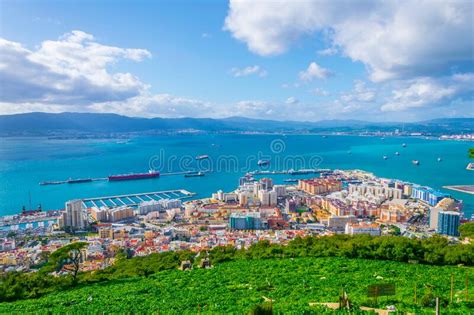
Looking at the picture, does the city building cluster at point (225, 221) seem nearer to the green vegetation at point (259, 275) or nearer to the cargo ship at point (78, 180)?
the green vegetation at point (259, 275)

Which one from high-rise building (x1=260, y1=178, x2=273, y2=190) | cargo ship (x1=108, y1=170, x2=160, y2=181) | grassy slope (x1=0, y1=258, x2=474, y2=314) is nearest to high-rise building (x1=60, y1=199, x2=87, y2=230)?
grassy slope (x1=0, y1=258, x2=474, y2=314)

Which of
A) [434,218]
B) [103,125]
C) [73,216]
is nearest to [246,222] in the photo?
[73,216]

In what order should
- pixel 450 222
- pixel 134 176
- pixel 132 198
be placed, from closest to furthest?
pixel 450 222 < pixel 132 198 < pixel 134 176

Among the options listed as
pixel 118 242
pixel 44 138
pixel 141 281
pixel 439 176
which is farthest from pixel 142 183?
pixel 44 138

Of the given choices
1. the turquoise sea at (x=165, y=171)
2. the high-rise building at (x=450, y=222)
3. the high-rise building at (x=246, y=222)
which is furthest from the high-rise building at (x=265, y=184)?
the high-rise building at (x=450, y=222)

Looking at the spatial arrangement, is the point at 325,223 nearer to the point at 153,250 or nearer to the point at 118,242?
the point at 153,250

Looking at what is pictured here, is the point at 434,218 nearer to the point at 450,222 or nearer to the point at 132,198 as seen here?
the point at 450,222
